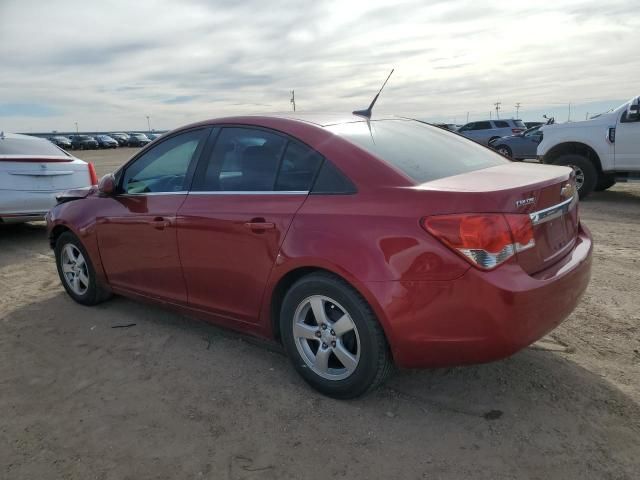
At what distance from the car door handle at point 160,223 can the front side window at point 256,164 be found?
1.11 ft

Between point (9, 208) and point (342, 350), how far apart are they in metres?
5.74

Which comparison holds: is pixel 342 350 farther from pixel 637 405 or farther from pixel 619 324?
pixel 619 324

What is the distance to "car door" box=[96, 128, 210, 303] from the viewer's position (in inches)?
145

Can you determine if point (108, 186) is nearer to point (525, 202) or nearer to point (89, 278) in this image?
point (89, 278)

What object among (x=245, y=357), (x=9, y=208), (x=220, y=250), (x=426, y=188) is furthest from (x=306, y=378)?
(x=9, y=208)

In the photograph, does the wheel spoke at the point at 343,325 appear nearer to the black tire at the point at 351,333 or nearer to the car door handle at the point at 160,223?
the black tire at the point at 351,333

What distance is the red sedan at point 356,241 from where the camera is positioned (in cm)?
Result: 248

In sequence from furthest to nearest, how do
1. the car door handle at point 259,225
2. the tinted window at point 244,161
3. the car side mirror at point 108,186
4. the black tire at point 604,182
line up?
1. the black tire at point 604,182
2. the car side mirror at point 108,186
3. the tinted window at point 244,161
4. the car door handle at point 259,225

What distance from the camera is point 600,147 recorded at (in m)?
9.07

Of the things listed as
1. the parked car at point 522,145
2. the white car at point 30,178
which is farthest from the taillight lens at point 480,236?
the parked car at point 522,145

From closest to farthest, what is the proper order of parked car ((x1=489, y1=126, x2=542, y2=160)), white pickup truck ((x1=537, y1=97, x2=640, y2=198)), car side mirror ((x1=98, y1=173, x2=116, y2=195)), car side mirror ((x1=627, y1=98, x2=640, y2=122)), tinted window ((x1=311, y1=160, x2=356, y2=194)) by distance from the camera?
tinted window ((x1=311, y1=160, x2=356, y2=194)), car side mirror ((x1=98, y1=173, x2=116, y2=195)), car side mirror ((x1=627, y1=98, x2=640, y2=122)), white pickup truck ((x1=537, y1=97, x2=640, y2=198)), parked car ((x1=489, y1=126, x2=542, y2=160))

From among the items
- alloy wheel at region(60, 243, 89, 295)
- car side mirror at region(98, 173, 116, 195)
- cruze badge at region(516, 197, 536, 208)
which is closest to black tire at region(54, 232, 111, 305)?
alloy wheel at region(60, 243, 89, 295)

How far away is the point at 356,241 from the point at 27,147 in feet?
21.3

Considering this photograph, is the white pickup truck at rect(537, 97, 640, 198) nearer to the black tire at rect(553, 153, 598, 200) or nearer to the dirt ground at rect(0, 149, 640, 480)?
the black tire at rect(553, 153, 598, 200)
